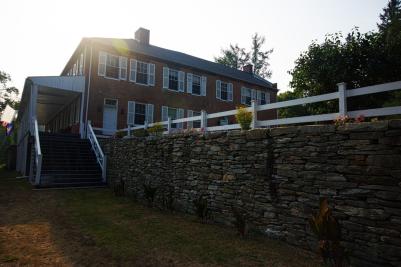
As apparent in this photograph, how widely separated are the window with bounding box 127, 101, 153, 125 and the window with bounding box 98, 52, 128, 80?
6.27ft

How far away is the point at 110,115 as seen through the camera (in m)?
17.9

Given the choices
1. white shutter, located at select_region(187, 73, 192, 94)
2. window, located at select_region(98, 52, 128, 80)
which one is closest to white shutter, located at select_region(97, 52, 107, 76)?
window, located at select_region(98, 52, 128, 80)

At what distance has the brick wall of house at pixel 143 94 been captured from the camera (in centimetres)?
1736

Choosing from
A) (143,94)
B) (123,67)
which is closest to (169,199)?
(143,94)

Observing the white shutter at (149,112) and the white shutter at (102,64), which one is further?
the white shutter at (149,112)

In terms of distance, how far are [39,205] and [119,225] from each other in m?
3.81

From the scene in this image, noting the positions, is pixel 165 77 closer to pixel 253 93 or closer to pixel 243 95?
pixel 243 95

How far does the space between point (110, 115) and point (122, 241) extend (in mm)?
13319

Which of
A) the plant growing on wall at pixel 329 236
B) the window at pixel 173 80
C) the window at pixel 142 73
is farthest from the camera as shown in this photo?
the window at pixel 173 80

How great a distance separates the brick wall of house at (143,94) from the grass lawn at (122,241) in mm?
9631

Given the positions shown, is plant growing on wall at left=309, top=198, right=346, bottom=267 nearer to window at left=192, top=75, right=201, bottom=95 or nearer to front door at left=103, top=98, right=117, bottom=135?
front door at left=103, top=98, right=117, bottom=135

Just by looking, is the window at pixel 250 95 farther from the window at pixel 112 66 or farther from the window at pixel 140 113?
the window at pixel 112 66

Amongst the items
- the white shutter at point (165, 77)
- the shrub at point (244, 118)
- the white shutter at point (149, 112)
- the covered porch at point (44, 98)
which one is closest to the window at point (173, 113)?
the white shutter at point (149, 112)

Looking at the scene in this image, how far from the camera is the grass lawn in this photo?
4.73 metres
